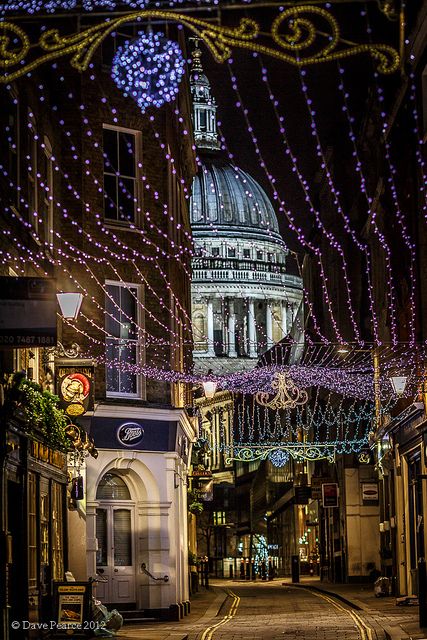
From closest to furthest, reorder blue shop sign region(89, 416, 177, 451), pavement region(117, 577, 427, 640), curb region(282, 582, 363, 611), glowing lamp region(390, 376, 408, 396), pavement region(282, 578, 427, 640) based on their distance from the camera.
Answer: pavement region(282, 578, 427, 640) → pavement region(117, 577, 427, 640) → blue shop sign region(89, 416, 177, 451) → glowing lamp region(390, 376, 408, 396) → curb region(282, 582, 363, 611)

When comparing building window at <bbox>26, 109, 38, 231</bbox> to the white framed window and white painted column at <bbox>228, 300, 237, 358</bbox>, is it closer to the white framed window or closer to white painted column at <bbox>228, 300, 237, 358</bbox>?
the white framed window

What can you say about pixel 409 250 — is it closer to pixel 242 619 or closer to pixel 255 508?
pixel 242 619

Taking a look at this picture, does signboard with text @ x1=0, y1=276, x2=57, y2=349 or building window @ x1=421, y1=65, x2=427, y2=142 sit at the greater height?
building window @ x1=421, y1=65, x2=427, y2=142

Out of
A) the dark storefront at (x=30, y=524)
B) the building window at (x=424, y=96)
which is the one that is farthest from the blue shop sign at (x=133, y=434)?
the building window at (x=424, y=96)

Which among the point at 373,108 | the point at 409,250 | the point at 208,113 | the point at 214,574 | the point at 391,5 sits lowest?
the point at 214,574

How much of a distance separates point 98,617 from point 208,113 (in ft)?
500

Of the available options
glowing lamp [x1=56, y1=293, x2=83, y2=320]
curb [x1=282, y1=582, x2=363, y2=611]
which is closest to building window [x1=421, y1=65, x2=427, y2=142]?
glowing lamp [x1=56, y1=293, x2=83, y2=320]

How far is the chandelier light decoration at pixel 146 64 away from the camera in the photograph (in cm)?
1089

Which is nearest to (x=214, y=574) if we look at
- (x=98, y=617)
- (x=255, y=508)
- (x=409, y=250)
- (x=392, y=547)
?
(x=255, y=508)

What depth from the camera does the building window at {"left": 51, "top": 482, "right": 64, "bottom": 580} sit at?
2353cm

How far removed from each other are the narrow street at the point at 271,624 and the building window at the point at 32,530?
7.69 feet

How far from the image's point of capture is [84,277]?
27.6 metres

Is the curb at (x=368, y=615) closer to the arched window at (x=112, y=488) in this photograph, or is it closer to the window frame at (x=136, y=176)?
the arched window at (x=112, y=488)

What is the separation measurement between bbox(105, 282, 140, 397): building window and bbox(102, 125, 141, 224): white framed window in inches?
61.6
